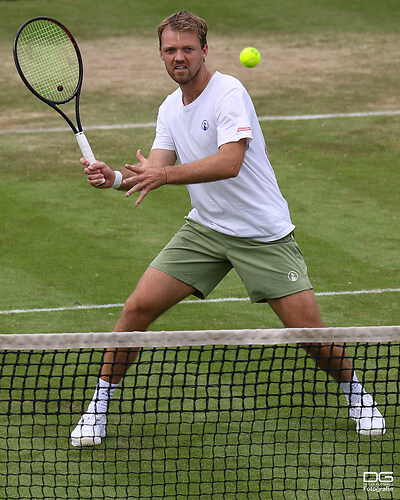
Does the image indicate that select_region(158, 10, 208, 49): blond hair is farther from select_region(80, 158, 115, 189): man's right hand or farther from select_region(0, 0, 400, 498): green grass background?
select_region(0, 0, 400, 498): green grass background

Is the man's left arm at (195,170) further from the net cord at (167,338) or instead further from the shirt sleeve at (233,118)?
the net cord at (167,338)

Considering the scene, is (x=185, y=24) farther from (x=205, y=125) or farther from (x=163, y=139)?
(x=163, y=139)

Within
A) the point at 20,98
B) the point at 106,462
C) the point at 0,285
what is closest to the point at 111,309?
the point at 0,285

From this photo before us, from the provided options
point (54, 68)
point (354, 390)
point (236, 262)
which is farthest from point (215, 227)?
point (54, 68)

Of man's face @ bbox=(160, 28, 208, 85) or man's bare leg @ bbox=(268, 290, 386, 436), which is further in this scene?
man's bare leg @ bbox=(268, 290, 386, 436)

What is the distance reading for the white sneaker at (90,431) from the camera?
633 centimetres

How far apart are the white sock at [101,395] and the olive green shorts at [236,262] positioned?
786 millimetres

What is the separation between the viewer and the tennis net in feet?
18.6

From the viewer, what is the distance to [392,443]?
6387 mm

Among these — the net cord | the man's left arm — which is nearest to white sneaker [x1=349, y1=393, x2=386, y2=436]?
the net cord

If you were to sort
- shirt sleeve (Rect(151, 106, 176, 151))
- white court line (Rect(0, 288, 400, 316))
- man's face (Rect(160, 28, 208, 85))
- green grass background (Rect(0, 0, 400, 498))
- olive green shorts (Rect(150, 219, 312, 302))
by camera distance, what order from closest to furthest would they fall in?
1. man's face (Rect(160, 28, 208, 85))
2. olive green shorts (Rect(150, 219, 312, 302))
3. shirt sleeve (Rect(151, 106, 176, 151))
4. green grass background (Rect(0, 0, 400, 498))
5. white court line (Rect(0, 288, 400, 316))

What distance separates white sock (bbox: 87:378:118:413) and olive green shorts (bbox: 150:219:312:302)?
2.58 ft

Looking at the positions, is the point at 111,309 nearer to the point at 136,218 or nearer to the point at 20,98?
the point at 136,218

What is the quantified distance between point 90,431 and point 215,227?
1449 millimetres
